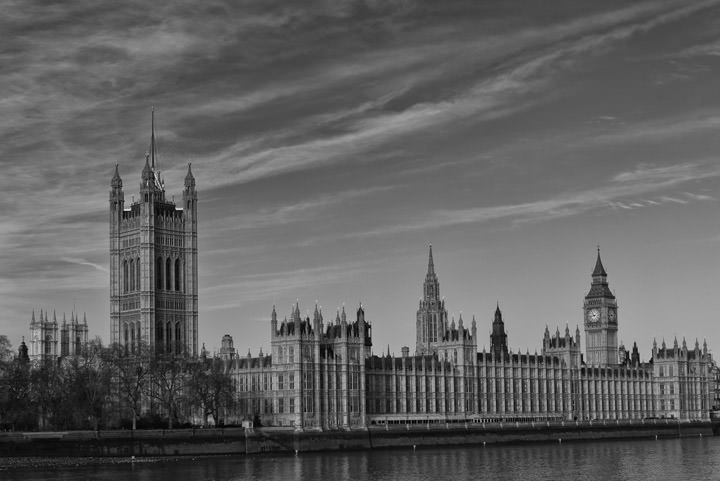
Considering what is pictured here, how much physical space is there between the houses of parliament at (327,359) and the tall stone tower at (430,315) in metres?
0.15

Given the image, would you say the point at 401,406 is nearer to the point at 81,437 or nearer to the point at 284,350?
the point at 284,350

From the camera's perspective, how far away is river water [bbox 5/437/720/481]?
96.2 metres

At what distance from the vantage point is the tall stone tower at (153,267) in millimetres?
167500

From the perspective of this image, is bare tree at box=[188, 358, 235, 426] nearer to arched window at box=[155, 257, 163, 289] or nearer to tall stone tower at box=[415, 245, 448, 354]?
arched window at box=[155, 257, 163, 289]

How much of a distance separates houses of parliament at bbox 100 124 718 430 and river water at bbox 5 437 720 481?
17.5 metres

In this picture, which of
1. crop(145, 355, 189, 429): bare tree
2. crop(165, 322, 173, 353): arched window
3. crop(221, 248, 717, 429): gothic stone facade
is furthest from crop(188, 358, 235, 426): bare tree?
crop(165, 322, 173, 353): arched window

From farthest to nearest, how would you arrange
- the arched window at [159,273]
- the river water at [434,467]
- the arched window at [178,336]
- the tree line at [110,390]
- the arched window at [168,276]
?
the arched window at [168,276] < the arched window at [159,273] < the arched window at [178,336] < the tree line at [110,390] < the river water at [434,467]

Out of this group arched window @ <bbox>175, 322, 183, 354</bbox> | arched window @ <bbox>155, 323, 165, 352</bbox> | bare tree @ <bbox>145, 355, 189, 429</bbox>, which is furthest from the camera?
arched window @ <bbox>175, 322, 183, 354</bbox>

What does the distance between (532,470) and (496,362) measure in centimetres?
7462

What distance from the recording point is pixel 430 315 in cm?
19462

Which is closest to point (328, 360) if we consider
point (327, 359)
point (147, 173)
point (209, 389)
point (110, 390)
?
point (327, 359)

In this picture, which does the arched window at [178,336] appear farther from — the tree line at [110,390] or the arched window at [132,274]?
the tree line at [110,390]

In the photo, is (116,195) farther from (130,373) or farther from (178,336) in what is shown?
(130,373)

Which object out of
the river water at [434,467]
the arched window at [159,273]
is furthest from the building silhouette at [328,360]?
the river water at [434,467]
